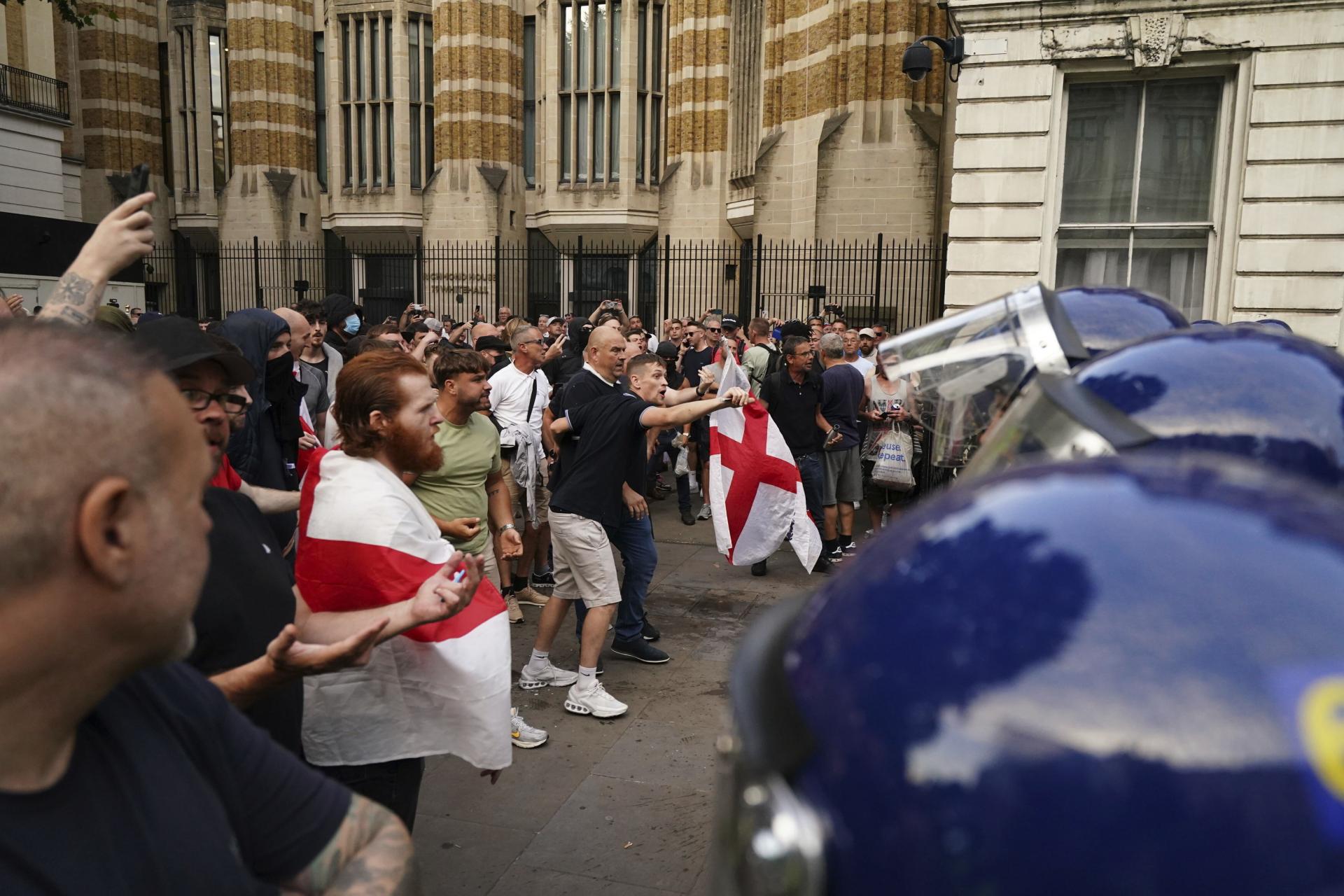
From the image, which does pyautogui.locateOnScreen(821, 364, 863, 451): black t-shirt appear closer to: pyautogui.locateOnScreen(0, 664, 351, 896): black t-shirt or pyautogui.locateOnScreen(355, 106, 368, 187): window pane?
pyautogui.locateOnScreen(0, 664, 351, 896): black t-shirt

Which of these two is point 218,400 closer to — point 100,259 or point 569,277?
point 100,259

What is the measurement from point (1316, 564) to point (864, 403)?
7.95 meters

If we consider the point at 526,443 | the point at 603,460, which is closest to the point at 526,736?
the point at 603,460

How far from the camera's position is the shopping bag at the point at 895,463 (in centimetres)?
818

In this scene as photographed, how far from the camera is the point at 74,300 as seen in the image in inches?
96.0

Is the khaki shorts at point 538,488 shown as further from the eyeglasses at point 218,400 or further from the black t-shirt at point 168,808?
the black t-shirt at point 168,808

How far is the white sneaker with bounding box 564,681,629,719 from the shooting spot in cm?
524

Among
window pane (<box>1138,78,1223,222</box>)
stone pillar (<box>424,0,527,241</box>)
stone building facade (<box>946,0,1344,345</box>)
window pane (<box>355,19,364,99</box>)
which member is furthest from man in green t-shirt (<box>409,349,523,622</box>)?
window pane (<box>355,19,364,99</box>)

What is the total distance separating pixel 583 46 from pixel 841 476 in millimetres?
20859

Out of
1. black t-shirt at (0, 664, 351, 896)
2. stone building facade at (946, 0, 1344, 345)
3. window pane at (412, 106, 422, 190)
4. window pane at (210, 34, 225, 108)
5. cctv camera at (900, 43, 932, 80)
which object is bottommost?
black t-shirt at (0, 664, 351, 896)

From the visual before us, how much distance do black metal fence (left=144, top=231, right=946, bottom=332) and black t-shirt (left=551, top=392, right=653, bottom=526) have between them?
11.5 meters

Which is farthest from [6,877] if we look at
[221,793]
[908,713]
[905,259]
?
[905,259]

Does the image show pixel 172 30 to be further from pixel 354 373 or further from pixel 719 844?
pixel 719 844

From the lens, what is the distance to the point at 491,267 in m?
26.3
